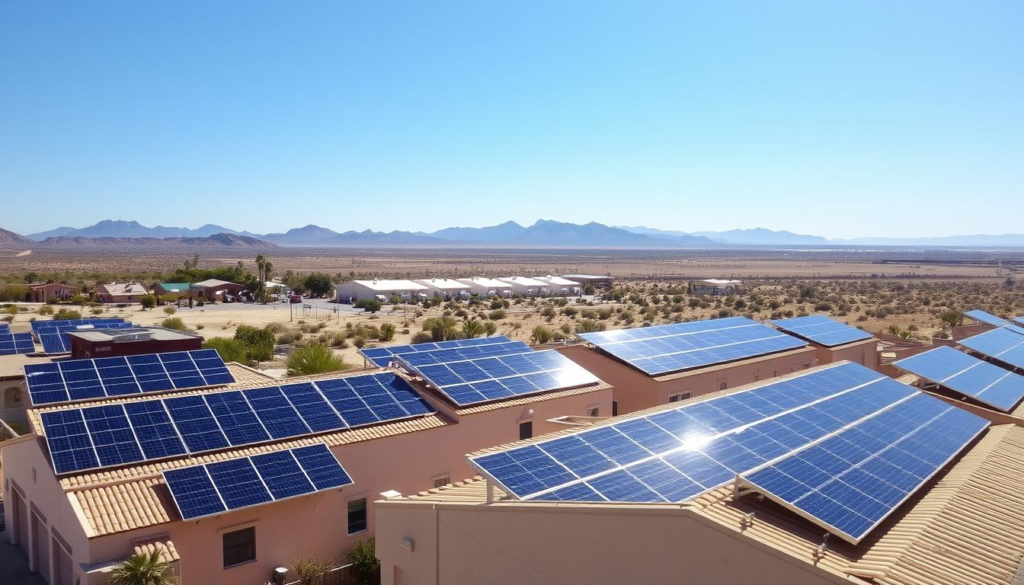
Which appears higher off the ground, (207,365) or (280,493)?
(207,365)

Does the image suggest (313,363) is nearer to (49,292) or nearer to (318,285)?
(49,292)

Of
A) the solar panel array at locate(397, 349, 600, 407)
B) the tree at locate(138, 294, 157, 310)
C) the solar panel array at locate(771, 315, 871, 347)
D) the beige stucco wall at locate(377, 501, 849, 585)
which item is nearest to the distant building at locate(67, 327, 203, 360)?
the solar panel array at locate(397, 349, 600, 407)

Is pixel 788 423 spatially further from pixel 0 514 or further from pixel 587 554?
pixel 0 514

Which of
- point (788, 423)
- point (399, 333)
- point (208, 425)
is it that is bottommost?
point (399, 333)

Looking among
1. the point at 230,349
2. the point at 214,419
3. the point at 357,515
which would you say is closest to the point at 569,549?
the point at 357,515

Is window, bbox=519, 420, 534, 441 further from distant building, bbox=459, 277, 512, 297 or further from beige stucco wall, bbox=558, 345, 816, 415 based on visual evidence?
distant building, bbox=459, 277, 512, 297

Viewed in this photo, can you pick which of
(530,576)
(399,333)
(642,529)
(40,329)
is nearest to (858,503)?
(642,529)
